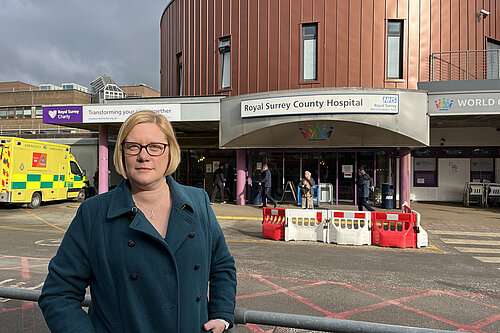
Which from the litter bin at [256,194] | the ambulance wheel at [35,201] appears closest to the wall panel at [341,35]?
the litter bin at [256,194]

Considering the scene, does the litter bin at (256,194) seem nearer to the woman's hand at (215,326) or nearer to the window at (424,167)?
the window at (424,167)

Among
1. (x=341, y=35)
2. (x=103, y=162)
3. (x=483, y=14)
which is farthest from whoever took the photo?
(x=103, y=162)

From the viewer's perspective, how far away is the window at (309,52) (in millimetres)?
15160

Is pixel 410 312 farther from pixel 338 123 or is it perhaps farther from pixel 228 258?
pixel 338 123

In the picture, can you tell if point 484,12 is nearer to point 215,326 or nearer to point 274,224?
point 274,224

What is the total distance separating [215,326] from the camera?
1.64 metres

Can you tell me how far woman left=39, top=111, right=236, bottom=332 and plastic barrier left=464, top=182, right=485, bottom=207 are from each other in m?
18.1

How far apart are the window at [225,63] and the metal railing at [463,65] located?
→ 8767mm

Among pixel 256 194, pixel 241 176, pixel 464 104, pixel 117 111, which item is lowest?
pixel 256 194

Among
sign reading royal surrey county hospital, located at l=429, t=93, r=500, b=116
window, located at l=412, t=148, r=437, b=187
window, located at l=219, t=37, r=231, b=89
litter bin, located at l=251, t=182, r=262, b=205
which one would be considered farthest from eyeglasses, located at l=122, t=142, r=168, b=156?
window, located at l=412, t=148, r=437, b=187

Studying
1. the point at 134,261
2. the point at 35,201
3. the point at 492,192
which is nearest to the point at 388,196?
the point at 492,192

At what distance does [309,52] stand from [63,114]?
11622 millimetres

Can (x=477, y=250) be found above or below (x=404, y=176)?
below

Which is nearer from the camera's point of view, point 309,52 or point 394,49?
point 394,49
